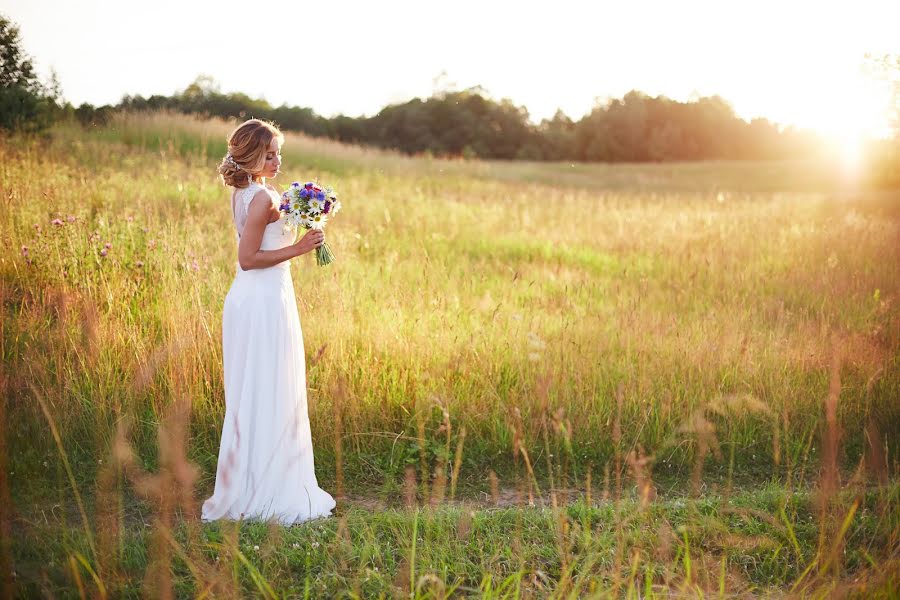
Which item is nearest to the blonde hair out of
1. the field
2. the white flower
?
the white flower

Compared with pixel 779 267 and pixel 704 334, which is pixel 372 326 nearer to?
pixel 704 334

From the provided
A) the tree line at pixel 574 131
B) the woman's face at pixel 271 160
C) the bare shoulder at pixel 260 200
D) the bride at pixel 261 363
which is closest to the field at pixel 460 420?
the bride at pixel 261 363

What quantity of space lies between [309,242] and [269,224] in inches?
10.2

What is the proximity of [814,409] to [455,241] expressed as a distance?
6.15 meters

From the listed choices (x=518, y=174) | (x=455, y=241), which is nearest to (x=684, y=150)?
(x=518, y=174)

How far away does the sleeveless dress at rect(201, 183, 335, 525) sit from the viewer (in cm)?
366

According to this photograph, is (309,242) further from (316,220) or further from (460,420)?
(460,420)

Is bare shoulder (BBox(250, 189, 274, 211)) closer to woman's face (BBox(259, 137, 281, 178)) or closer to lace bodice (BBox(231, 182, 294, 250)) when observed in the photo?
lace bodice (BBox(231, 182, 294, 250))

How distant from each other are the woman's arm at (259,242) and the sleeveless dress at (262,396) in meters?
0.07

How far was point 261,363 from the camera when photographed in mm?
3689

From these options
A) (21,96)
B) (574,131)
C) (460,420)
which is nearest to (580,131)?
(574,131)

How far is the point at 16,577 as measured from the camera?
2592 millimetres

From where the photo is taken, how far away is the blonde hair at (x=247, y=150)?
11.8ft

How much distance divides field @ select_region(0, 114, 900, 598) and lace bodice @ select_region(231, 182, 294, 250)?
0.81 meters
